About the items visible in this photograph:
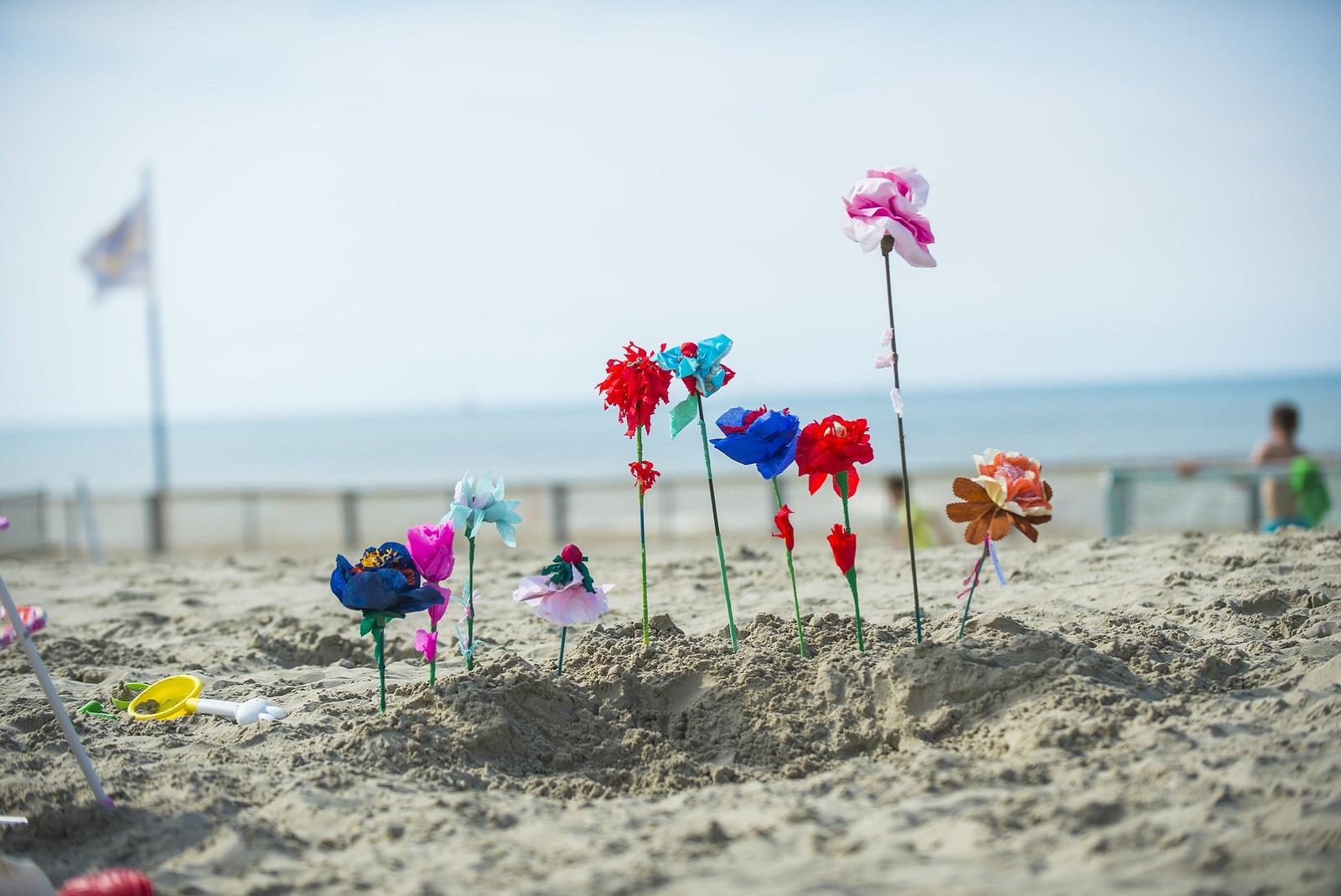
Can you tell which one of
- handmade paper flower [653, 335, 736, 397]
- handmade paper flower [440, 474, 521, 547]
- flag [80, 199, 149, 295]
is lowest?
handmade paper flower [440, 474, 521, 547]

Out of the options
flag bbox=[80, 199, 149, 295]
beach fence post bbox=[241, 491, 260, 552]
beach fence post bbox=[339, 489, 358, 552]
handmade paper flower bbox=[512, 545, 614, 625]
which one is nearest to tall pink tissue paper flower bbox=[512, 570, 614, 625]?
→ handmade paper flower bbox=[512, 545, 614, 625]

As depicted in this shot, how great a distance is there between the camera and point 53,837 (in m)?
3.13

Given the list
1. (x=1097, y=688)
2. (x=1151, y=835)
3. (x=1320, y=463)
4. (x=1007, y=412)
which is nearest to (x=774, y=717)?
(x=1097, y=688)

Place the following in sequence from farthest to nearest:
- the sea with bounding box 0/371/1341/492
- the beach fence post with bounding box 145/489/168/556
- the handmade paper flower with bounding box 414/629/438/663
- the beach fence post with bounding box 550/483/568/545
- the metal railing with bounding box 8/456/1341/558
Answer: the sea with bounding box 0/371/1341/492 < the beach fence post with bounding box 145/489/168/556 < the beach fence post with bounding box 550/483/568/545 < the metal railing with bounding box 8/456/1341/558 < the handmade paper flower with bounding box 414/629/438/663

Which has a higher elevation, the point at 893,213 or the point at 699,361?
the point at 893,213

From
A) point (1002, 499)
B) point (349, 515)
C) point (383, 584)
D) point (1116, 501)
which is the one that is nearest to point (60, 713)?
point (383, 584)

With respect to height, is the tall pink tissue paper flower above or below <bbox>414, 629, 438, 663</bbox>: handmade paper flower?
above

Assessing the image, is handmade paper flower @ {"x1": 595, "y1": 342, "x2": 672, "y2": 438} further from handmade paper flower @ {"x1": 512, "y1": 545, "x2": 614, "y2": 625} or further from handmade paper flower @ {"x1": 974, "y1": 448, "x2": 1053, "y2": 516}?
handmade paper flower @ {"x1": 974, "y1": 448, "x2": 1053, "y2": 516}

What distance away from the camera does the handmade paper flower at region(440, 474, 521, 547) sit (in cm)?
398

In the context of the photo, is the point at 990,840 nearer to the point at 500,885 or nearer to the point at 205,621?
the point at 500,885

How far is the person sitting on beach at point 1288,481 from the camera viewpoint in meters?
8.55

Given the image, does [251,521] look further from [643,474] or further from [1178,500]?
[643,474]

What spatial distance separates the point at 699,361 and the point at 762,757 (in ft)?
4.74

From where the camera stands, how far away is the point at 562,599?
4.00 m
